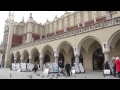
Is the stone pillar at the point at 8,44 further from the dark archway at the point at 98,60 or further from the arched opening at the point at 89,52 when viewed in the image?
the dark archway at the point at 98,60

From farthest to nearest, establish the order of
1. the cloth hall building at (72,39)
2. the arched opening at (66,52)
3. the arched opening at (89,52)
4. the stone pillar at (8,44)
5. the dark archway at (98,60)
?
1. the stone pillar at (8,44)
2. the arched opening at (66,52)
3. the dark archway at (98,60)
4. the arched opening at (89,52)
5. the cloth hall building at (72,39)

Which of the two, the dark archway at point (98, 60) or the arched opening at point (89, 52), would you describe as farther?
the dark archway at point (98, 60)

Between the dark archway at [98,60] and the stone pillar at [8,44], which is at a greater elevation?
the stone pillar at [8,44]

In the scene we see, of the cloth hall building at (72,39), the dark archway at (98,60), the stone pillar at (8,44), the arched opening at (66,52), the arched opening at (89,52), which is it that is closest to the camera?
the cloth hall building at (72,39)

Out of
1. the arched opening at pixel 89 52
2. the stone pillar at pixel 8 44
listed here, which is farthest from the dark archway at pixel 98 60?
the stone pillar at pixel 8 44

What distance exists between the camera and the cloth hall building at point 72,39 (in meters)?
13.5

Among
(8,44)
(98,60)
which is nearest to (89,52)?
(98,60)

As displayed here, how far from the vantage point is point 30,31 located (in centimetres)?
3069

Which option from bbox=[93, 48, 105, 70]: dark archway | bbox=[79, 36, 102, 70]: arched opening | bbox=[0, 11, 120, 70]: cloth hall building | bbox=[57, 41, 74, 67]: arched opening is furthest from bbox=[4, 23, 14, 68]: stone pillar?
bbox=[93, 48, 105, 70]: dark archway

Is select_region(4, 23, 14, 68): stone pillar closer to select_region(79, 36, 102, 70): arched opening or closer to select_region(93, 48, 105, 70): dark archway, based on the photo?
select_region(79, 36, 102, 70): arched opening
